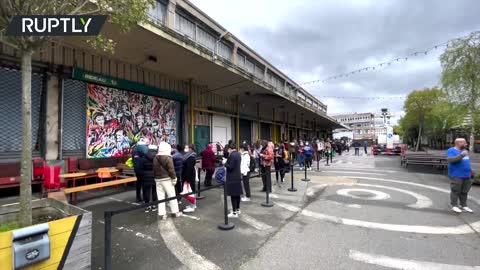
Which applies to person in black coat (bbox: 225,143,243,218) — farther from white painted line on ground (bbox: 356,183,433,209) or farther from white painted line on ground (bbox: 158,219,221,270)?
white painted line on ground (bbox: 356,183,433,209)

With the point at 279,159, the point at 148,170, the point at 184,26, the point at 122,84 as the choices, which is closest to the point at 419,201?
the point at 279,159

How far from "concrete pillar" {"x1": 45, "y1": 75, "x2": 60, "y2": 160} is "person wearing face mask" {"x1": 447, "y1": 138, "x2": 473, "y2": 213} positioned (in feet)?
34.7

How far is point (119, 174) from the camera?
8586 millimetres

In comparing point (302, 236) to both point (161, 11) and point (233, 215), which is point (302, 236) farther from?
point (161, 11)

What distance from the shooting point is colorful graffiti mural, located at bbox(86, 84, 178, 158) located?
8.68 metres

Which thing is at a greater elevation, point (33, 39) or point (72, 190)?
point (33, 39)

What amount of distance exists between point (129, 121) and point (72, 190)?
4270mm

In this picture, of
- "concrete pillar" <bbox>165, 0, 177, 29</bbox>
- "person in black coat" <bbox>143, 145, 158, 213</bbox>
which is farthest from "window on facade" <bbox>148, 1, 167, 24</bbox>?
"person in black coat" <bbox>143, 145, 158, 213</bbox>

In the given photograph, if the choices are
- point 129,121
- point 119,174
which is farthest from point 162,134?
point 119,174

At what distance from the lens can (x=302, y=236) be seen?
4707 mm

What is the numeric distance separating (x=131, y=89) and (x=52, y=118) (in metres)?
2.88

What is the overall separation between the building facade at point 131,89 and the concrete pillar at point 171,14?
0.04 meters

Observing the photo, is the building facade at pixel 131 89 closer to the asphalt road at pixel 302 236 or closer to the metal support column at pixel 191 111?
the metal support column at pixel 191 111

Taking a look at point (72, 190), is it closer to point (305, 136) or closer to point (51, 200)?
point (51, 200)
